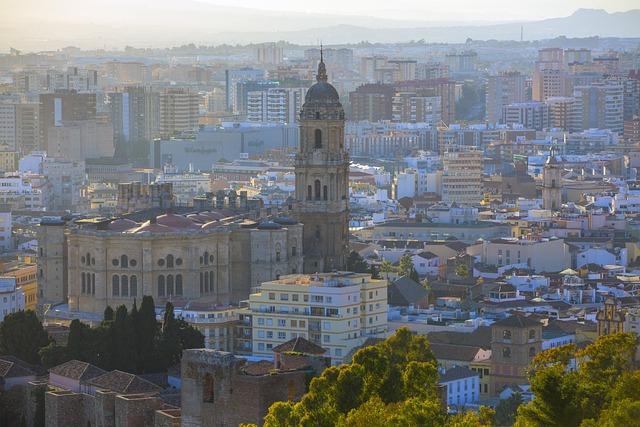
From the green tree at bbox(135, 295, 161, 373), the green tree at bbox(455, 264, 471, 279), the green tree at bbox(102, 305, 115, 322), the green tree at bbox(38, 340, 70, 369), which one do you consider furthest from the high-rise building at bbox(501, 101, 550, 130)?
the green tree at bbox(38, 340, 70, 369)

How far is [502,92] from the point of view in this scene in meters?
190

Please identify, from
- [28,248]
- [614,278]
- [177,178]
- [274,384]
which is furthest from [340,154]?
[177,178]

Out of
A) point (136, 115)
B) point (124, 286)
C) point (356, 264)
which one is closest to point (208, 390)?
point (124, 286)

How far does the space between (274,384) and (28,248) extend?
139 feet

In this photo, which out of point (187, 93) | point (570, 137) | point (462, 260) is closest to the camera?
point (462, 260)

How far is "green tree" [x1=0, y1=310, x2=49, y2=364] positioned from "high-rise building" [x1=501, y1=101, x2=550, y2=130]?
381 ft

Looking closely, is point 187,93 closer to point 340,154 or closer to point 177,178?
point 177,178

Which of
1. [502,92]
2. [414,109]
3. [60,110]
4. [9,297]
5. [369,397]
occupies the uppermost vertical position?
[369,397]

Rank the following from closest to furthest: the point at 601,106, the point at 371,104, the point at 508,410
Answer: the point at 508,410
the point at 601,106
the point at 371,104

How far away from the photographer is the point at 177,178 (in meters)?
123

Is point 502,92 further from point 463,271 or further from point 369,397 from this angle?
point 369,397

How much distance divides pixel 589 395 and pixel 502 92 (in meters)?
155

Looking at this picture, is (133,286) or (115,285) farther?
(115,285)

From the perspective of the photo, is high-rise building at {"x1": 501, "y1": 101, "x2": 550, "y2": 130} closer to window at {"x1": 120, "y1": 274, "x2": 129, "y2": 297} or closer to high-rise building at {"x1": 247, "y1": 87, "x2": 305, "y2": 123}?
high-rise building at {"x1": 247, "y1": 87, "x2": 305, "y2": 123}
